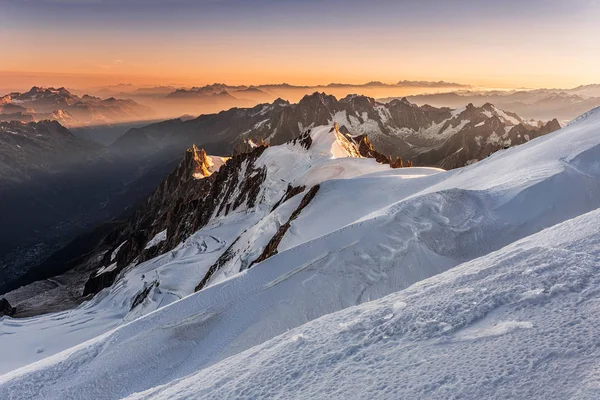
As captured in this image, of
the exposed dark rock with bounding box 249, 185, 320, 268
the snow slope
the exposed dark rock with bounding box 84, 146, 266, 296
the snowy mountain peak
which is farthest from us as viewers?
the snowy mountain peak

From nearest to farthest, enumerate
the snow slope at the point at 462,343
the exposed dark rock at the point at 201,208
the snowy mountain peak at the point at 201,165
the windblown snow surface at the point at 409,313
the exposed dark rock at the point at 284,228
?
the snow slope at the point at 462,343
the windblown snow surface at the point at 409,313
the exposed dark rock at the point at 284,228
the exposed dark rock at the point at 201,208
the snowy mountain peak at the point at 201,165

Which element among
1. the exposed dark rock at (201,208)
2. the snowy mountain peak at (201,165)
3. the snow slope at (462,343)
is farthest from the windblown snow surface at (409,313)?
the snowy mountain peak at (201,165)

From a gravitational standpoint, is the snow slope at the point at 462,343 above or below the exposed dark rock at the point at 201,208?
above

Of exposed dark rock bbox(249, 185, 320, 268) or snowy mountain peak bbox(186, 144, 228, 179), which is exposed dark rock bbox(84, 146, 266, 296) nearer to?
exposed dark rock bbox(249, 185, 320, 268)

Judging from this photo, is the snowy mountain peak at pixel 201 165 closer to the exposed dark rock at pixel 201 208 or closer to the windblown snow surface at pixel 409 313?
the exposed dark rock at pixel 201 208

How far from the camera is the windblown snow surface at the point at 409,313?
22.5 feet

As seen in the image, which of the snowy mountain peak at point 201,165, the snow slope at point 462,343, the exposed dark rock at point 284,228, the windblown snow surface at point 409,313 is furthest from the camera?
the snowy mountain peak at point 201,165

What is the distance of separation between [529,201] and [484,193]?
214 centimetres

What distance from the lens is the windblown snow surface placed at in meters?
6.87

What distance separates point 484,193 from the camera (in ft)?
63.3

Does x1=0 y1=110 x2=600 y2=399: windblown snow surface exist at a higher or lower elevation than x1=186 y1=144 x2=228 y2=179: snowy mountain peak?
higher

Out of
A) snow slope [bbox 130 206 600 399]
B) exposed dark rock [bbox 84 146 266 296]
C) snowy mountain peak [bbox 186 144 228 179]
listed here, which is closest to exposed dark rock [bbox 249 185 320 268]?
snow slope [bbox 130 206 600 399]

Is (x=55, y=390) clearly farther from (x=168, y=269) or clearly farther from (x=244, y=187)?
(x=244, y=187)

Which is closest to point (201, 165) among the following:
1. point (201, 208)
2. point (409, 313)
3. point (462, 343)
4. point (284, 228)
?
point (201, 208)
